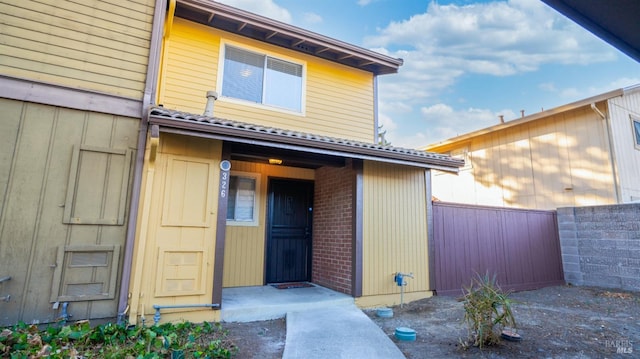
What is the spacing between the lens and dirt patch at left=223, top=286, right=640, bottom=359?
348 cm

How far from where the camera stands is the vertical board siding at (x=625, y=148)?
8.66m

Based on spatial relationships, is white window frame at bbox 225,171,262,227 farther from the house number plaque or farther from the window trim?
the window trim

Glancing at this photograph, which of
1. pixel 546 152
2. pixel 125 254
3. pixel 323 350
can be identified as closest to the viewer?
pixel 323 350

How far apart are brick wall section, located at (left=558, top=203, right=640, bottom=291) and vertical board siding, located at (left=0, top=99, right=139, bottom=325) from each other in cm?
914

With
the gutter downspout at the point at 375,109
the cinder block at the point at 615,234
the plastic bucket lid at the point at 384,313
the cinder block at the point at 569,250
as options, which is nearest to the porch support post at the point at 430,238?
the plastic bucket lid at the point at 384,313

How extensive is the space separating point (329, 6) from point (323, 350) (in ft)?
33.3

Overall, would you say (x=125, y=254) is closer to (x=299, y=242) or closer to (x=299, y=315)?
(x=299, y=315)

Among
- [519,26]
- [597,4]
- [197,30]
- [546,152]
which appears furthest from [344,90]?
[519,26]

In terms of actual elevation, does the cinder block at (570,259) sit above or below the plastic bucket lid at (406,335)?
above

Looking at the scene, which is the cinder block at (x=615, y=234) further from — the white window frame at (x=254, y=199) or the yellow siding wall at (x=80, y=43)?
the yellow siding wall at (x=80, y=43)

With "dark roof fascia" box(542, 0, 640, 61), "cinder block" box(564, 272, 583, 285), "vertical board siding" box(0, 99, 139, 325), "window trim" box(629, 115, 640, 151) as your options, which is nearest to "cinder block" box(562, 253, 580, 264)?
"cinder block" box(564, 272, 583, 285)

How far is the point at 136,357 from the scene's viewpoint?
3008mm

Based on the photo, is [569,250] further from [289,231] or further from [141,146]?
[141,146]

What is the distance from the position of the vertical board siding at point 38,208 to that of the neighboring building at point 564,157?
36.3ft
